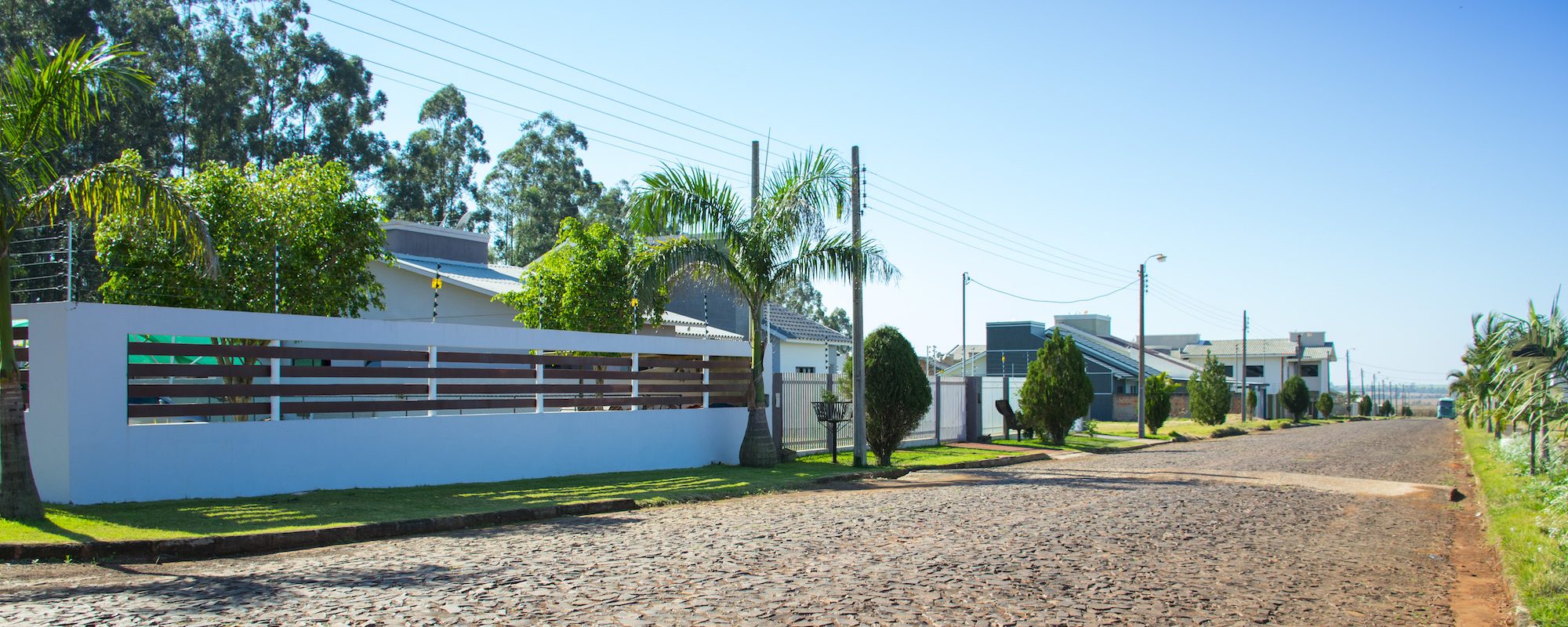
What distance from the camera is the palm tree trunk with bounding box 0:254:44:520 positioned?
9.92m

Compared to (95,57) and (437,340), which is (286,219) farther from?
(95,57)

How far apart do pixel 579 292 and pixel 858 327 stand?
649 centimetres

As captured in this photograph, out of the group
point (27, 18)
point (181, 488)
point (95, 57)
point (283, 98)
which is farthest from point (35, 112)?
point (283, 98)

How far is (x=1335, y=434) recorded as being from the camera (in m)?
41.4

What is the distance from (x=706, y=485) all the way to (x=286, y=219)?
9006mm

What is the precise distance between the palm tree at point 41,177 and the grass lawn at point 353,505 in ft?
2.09

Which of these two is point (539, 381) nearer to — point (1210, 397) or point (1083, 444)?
point (1083, 444)

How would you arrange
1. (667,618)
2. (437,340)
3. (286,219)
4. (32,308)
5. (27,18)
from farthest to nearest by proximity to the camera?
(27,18)
(286,219)
(437,340)
(32,308)
(667,618)

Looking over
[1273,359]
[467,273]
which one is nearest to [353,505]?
[467,273]

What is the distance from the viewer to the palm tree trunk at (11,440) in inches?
391

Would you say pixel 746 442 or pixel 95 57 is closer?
pixel 95 57

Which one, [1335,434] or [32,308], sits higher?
[32,308]

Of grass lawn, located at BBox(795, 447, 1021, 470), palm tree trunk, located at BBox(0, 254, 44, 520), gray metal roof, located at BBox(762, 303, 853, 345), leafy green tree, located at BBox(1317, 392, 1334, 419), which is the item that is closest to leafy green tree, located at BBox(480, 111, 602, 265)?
gray metal roof, located at BBox(762, 303, 853, 345)

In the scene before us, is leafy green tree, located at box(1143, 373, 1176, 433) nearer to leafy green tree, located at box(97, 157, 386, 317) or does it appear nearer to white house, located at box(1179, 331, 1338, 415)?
leafy green tree, located at box(97, 157, 386, 317)
